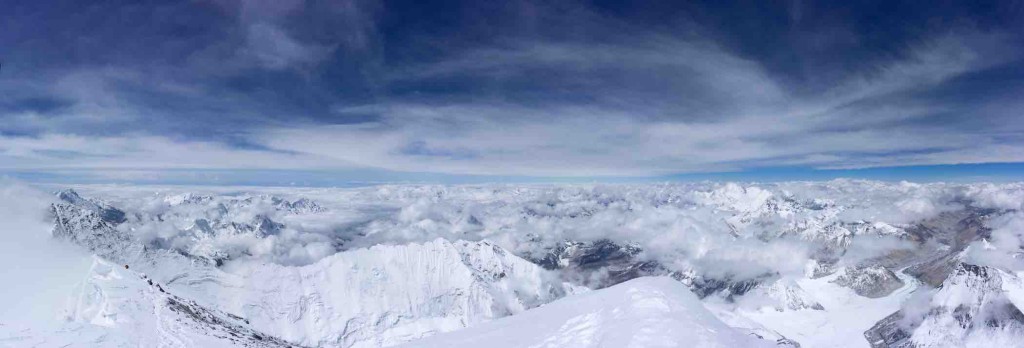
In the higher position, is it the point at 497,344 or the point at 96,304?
the point at 497,344

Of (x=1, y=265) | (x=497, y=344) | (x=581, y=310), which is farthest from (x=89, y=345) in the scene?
(x=581, y=310)

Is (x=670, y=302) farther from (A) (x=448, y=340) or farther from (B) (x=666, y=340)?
(A) (x=448, y=340)

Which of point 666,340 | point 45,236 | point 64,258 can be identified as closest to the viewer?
point 666,340

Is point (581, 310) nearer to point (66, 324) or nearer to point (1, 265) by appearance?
point (66, 324)

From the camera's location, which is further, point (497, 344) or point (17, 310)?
point (17, 310)

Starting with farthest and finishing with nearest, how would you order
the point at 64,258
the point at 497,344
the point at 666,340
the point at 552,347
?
the point at 64,258, the point at 497,344, the point at 552,347, the point at 666,340

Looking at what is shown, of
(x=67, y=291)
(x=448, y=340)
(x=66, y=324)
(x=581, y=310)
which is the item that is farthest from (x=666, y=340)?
(x=67, y=291)

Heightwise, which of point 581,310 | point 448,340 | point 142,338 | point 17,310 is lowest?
point 142,338
